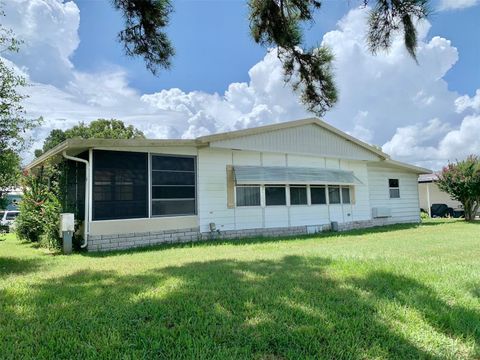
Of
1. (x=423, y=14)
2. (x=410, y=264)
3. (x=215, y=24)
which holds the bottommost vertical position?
(x=410, y=264)

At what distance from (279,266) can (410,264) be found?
2231mm

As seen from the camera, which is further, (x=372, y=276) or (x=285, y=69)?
(x=285, y=69)

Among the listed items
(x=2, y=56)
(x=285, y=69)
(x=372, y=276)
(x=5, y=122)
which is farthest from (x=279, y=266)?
(x=2, y=56)

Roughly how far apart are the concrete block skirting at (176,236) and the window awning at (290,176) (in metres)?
1.69

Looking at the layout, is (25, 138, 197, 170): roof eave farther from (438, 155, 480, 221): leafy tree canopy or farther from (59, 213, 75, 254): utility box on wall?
(438, 155, 480, 221): leafy tree canopy

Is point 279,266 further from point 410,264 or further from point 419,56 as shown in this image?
point 419,56

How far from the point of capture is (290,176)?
41.4 ft

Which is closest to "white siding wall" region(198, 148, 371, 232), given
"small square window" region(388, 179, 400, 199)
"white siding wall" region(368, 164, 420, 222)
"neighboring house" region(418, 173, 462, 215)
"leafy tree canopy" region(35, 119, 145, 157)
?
"white siding wall" region(368, 164, 420, 222)

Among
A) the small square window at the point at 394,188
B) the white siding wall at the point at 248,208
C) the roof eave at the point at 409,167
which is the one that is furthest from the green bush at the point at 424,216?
the white siding wall at the point at 248,208

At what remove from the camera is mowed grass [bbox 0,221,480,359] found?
2.81 metres

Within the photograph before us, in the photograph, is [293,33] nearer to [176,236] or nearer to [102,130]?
[176,236]

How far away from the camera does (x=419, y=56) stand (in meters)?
5.02

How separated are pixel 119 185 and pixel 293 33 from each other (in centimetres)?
588

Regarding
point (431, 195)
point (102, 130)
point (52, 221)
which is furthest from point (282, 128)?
point (102, 130)
